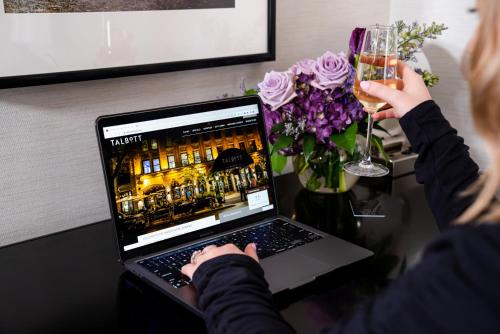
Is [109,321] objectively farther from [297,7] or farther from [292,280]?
[297,7]

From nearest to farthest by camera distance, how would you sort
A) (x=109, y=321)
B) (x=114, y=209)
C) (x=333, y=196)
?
(x=109, y=321), (x=114, y=209), (x=333, y=196)

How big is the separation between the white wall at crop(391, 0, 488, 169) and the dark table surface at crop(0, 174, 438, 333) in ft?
1.26

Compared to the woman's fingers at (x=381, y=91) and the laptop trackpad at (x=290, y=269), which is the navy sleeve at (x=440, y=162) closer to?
the woman's fingers at (x=381, y=91)

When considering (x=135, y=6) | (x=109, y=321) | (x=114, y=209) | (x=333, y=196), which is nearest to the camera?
(x=109, y=321)

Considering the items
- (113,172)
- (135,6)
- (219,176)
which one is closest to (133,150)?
(113,172)

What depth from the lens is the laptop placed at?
1.07 m

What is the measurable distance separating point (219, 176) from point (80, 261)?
13.2 inches

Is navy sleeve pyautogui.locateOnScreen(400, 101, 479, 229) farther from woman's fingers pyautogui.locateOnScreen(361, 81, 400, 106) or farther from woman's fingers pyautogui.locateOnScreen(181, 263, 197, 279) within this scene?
woman's fingers pyautogui.locateOnScreen(181, 263, 197, 279)

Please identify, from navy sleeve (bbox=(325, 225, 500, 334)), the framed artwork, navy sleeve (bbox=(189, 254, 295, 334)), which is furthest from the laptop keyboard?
navy sleeve (bbox=(325, 225, 500, 334))

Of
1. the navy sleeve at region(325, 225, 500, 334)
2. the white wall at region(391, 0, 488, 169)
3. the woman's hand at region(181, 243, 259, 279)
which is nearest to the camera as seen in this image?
the navy sleeve at region(325, 225, 500, 334)

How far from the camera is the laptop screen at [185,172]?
1095 mm

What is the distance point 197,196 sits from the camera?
3.85ft

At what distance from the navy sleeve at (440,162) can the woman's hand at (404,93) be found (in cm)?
2

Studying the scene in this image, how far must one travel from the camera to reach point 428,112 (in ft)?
3.58
